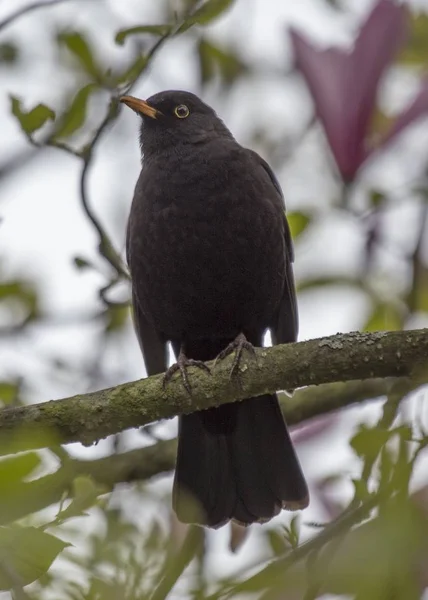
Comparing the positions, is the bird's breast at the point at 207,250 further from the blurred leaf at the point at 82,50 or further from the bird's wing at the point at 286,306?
the blurred leaf at the point at 82,50

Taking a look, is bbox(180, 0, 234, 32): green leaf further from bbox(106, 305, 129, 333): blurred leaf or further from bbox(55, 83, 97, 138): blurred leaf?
bbox(106, 305, 129, 333): blurred leaf

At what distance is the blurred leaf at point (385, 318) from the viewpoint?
4219mm

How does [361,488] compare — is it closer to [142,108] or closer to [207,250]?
[207,250]

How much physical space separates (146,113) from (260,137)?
1055 mm

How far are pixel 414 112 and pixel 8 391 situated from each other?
2120 mm

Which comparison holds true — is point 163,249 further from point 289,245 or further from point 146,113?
point 146,113

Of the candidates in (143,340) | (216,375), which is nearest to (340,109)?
(216,375)

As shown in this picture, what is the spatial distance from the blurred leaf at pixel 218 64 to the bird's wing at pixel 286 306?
1.72ft

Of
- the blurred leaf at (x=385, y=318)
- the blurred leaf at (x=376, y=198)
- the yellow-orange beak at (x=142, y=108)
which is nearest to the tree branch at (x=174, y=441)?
the blurred leaf at (x=385, y=318)

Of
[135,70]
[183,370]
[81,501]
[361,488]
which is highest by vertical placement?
[135,70]

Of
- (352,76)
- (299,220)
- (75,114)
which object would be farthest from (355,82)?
(75,114)

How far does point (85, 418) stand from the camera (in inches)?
151

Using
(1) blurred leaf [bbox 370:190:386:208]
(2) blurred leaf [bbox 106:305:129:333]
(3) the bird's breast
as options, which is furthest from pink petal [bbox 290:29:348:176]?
(2) blurred leaf [bbox 106:305:129:333]

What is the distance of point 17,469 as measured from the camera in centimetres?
171
